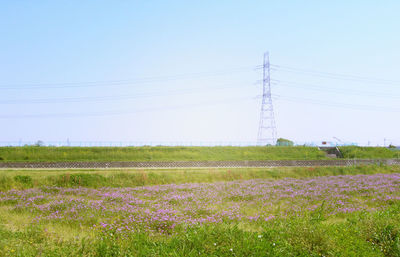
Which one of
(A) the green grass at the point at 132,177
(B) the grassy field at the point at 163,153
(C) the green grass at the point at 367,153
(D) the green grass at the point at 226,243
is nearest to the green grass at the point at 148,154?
(B) the grassy field at the point at 163,153

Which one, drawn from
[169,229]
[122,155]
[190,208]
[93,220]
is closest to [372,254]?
[169,229]

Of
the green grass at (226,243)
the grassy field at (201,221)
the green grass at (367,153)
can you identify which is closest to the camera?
the green grass at (226,243)

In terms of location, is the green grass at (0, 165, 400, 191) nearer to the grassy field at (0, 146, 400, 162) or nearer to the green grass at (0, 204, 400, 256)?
the green grass at (0, 204, 400, 256)

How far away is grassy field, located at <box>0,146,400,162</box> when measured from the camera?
4753 centimetres

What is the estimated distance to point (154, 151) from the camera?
164 feet

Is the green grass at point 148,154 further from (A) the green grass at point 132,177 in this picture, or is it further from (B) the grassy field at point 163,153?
(A) the green grass at point 132,177

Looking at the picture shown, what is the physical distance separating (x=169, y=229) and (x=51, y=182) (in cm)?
1455

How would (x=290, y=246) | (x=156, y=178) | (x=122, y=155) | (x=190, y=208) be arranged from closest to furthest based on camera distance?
(x=290, y=246), (x=190, y=208), (x=156, y=178), (x=122, y=155)

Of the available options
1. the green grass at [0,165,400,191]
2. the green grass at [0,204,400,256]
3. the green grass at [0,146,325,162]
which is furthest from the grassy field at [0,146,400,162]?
the green grass at [0,204,400,256]

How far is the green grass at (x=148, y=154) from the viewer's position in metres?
47.4

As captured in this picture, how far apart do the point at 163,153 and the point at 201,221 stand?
3954cm

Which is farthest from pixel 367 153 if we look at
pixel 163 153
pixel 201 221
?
pixel 201 221

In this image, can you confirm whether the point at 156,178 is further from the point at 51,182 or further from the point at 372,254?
the point at 372,254

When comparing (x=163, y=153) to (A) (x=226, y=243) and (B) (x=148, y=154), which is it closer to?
(B) (x=148, y=154)
